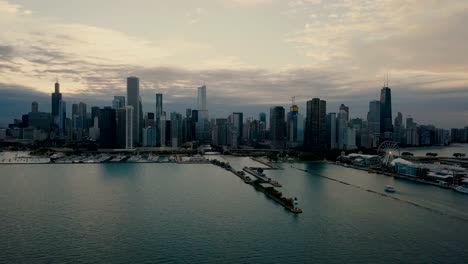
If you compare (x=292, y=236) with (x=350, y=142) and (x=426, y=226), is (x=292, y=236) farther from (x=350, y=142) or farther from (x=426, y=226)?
(x=350, y=142)

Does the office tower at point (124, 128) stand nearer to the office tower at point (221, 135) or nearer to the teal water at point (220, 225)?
the office tower at point (221, 135)

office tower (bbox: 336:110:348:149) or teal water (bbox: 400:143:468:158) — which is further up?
office tower (bbox: 336:110:348:149)

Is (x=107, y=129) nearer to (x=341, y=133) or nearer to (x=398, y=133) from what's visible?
(x=341, y=133)

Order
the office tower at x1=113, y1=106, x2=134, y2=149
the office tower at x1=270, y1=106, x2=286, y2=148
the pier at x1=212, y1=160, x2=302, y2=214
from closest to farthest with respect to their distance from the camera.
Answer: the pier at x1=212, y1=160, x2=302, y2=214
the office tower at x1=113, y1=106, x2=134, y2=149
the office tower at x1=270, y1=106, x2=286, y2=148

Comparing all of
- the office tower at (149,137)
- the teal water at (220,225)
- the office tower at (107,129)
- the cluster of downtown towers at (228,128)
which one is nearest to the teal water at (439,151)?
the cluster of downtown towers at (228,128)

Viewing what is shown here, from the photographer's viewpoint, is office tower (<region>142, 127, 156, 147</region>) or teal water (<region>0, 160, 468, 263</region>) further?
office tower (<region>142, 127, 156, 147</region>)

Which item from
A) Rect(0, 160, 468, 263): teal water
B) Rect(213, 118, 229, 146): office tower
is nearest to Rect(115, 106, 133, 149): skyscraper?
Rect(213, 118, 229, 146): office tower

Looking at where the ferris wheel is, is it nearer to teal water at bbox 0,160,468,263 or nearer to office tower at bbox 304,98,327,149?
teal water at bbox 0,160,468,263

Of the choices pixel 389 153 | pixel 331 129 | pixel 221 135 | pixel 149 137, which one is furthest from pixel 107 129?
pixel 389 153
